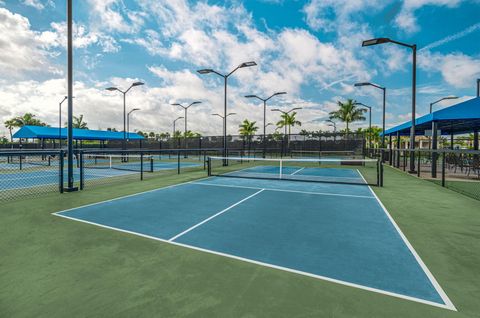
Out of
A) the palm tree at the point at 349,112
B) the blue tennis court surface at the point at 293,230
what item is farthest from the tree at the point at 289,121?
the blue tennis court surface at the point at 293,230

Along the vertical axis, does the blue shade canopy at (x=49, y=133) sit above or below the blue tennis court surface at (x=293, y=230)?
above

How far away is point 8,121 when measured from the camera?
87062 millimetres

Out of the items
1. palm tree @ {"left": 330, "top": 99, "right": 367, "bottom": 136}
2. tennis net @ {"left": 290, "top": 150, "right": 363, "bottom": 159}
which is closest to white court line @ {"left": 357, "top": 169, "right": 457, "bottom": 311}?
tennis net @ {"left": 290, "top": 150, "right": 363, "bottom": 159}

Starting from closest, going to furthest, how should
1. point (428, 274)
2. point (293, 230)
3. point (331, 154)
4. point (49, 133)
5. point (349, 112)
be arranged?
point (428, 274) < point (293, 230) < point (49, 133) < point (331, 154) < point (349, 112)

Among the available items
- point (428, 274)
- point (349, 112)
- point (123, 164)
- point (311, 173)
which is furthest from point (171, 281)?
point (349, 112)

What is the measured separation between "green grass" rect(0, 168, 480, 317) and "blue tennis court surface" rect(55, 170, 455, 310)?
0.26 metres

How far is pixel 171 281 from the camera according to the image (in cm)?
361

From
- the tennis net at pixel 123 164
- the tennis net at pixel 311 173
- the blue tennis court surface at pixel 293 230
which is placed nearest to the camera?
the blue tennis court surface at pixel 293 230

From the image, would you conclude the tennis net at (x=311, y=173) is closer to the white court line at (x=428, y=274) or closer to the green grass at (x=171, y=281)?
the white court line at (x=428, y=274)

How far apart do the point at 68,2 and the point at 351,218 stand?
12.3 metres

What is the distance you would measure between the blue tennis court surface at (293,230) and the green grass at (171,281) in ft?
0.87

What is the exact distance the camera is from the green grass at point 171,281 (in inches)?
118

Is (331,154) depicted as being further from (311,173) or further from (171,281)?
(171,281)

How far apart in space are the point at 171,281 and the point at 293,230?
9.84 ft
